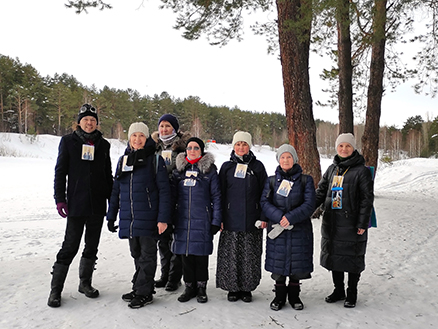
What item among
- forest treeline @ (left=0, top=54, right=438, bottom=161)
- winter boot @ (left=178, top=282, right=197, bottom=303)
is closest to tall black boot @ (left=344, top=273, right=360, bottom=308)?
winter boot @ (left=178, top=282, right=197, bottom=303)

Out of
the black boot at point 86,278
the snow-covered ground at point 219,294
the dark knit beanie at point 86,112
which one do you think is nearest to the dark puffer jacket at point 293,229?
the snow-covered ground at point 219,294

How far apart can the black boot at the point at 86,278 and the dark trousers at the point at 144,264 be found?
0.52 metres

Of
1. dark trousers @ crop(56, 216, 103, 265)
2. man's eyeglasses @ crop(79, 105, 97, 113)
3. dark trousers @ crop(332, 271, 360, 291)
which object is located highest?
man's eyeglasses @ crop(79, 105, 97, 113)

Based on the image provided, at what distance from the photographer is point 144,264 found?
345 cm

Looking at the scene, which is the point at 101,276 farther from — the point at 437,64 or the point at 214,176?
the point at 437,64

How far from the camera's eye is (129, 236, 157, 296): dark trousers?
135 inches

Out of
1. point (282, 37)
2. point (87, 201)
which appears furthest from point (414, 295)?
point (282, 37)

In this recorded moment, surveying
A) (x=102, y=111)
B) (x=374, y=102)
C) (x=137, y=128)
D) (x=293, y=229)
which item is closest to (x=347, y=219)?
(x=293, y=229)

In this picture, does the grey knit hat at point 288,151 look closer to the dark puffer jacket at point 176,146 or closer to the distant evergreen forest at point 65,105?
the dark puffer jacket at point 176,146

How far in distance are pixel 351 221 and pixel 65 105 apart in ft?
136

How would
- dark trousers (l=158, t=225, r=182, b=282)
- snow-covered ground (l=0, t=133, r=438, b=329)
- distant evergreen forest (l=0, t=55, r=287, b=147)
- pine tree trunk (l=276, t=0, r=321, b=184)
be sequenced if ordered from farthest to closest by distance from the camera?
1. distant evergreen forest (l=0, t=55, r=287, b=147)
2. pine tree trunk (l=276, t=0, r=321, b=184)
3. dark trousers (l=158, t=225, r=182, b=282)
4. snow-covered ground (l=0, t=133, r=438, b=329)

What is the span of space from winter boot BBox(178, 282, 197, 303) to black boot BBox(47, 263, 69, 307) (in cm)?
118

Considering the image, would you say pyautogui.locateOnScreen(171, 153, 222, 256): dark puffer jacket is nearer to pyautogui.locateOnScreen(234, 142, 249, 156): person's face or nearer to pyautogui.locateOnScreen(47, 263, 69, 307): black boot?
pyautogui.locateOnScreen(234, 142, 249, 156): person's face

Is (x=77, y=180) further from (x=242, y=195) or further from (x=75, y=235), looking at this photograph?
(x=242, y=195)
